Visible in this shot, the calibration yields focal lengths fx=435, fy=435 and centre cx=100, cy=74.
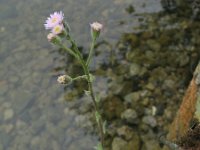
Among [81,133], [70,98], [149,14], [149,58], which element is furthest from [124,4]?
[81,133]

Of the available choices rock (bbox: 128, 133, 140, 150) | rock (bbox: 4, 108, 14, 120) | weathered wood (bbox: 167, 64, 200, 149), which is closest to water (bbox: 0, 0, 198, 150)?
rock (bbox: 4, 108, 14, 120)

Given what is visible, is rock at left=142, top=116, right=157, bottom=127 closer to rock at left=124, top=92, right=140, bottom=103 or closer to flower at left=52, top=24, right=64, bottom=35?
rock at left=124, top=92, right=140, bottom=103

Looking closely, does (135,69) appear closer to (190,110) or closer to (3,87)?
(3,87)

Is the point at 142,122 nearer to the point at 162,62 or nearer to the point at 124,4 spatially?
the point at 162,62

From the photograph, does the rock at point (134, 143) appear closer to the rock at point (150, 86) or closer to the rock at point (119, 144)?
the rock at point (119, 144)

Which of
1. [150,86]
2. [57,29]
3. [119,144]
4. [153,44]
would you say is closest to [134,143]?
[119,144]

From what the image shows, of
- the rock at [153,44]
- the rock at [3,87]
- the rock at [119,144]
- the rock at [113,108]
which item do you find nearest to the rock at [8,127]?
the rock at [3,87]
